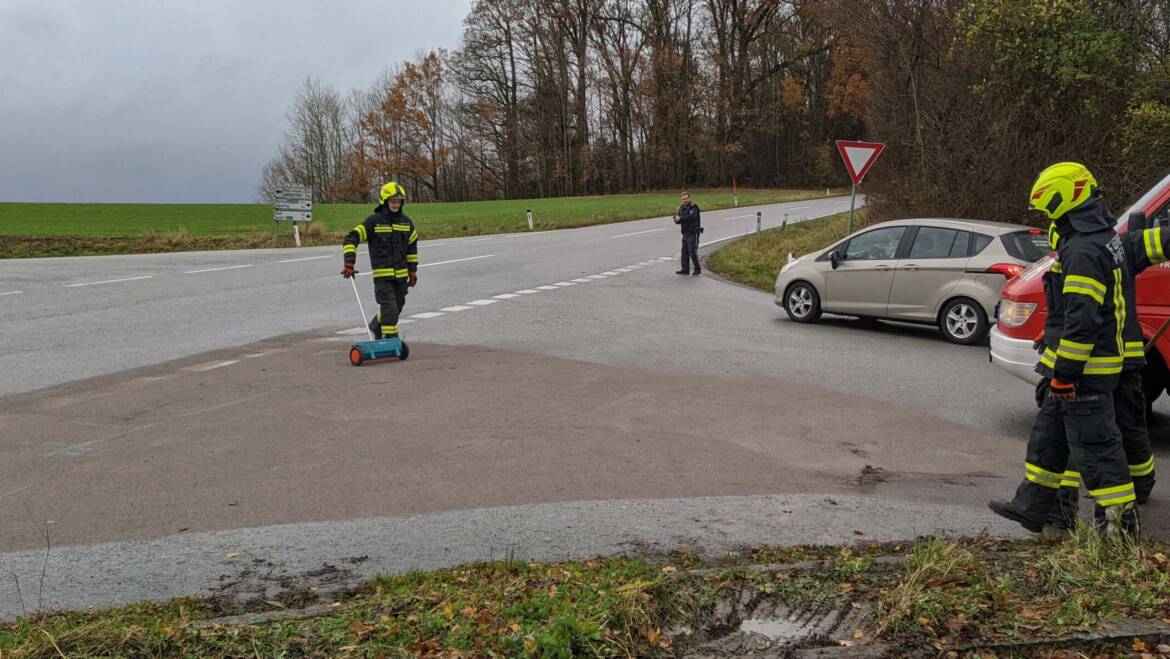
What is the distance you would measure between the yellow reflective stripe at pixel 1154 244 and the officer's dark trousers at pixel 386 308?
292 inches

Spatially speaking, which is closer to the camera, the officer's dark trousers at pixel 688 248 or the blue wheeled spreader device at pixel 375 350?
the blue wheeled spreader device at pixel 375 350

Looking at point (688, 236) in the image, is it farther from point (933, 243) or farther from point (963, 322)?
point (963, 322)

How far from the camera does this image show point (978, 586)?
3514mm

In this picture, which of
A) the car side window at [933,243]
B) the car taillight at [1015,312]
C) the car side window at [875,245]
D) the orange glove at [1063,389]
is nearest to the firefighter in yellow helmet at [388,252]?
the car taillight at [1015,312]

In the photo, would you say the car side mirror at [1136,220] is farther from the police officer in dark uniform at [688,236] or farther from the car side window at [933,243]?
the police officer in dark uniform at [688,236]

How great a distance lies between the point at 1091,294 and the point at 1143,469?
1096 mm

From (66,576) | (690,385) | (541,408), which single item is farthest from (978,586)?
(690,385)

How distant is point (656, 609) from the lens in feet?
11.0

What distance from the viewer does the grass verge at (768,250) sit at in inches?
762

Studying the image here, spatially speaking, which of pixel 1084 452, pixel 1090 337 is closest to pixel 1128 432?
pixel 1084 452

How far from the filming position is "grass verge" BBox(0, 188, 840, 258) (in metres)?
29.7

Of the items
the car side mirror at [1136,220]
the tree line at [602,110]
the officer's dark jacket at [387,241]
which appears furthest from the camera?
the tree line at [602,110]

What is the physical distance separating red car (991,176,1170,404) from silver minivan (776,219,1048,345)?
4.16 meters

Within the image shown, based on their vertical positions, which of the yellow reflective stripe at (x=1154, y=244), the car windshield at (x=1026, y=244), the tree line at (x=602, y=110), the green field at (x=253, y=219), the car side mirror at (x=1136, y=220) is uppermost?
the tree line at (x=602, y=110)
